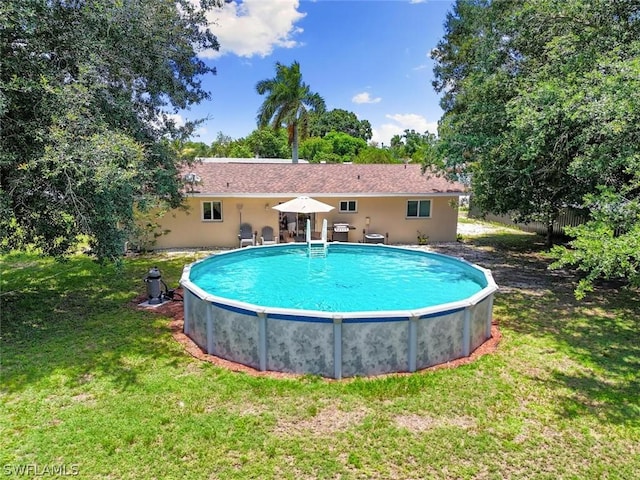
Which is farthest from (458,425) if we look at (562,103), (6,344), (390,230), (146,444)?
(390,230)

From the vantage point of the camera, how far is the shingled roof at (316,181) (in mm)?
20453

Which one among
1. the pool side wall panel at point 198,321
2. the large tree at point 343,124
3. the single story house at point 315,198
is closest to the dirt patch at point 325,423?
the pool side wall panel at point 198,321

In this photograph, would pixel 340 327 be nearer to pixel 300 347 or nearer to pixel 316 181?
pixel 300 347

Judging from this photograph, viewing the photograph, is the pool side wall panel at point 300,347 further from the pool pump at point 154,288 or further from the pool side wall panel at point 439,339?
the pool pump at point 154,288

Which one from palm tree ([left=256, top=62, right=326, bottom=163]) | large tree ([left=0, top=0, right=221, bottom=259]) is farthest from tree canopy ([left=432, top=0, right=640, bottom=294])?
palm tree ([left=256, top=62, right=326, bottom=163])

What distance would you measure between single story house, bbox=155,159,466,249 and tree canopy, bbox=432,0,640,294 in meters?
4.02

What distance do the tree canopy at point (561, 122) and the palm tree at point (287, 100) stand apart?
16.9 m

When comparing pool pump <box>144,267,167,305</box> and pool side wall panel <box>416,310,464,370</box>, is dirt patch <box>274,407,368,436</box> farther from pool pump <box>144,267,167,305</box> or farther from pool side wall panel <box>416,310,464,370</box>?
pool pump <box>144,267,167,305</box>

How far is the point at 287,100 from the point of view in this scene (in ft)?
108

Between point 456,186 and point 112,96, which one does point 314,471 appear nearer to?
point 112,96

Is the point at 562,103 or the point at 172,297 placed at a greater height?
the point at 562,103

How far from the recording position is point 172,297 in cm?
1219

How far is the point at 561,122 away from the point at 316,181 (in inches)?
508

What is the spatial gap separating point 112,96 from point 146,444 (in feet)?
27.2
